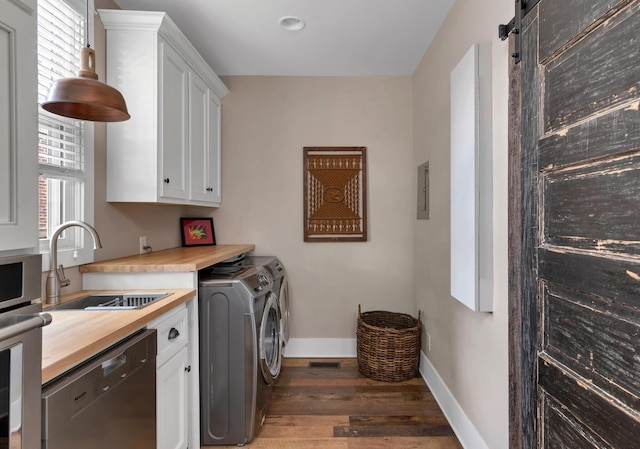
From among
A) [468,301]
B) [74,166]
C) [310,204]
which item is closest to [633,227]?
[468,301]

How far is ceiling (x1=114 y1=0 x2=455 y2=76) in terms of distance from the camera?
2197mm

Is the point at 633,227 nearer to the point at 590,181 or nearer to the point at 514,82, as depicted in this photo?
the point at 590,181

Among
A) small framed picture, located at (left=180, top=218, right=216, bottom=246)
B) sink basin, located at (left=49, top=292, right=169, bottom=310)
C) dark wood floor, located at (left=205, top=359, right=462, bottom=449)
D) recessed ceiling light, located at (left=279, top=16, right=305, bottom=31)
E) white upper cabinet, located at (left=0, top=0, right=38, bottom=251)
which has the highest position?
recessed ceiling light, located at (left=279, top=16, right=305, bottom=31)

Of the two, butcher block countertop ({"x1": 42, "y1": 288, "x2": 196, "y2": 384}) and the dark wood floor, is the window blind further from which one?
the dark wood floor

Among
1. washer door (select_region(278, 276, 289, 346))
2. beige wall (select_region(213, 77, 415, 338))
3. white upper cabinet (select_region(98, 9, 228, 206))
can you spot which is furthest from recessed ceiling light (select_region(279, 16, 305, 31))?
washer door (select_region(278, 276, 289, 346))

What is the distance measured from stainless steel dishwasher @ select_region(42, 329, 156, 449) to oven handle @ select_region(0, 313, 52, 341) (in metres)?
0.30

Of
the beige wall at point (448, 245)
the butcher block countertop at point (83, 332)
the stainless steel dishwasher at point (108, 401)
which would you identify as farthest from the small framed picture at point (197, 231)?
the beige wall at point (448, 245)

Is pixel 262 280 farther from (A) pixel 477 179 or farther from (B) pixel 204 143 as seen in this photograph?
(A) pixel 477 179

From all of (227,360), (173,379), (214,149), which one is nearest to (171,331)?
(173,379)

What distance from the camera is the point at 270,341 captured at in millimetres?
2443

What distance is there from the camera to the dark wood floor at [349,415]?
2.06 m

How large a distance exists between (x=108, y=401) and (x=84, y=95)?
3.56ft

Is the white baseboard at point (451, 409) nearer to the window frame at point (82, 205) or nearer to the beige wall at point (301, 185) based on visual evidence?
the beige wall at point (301, 185)

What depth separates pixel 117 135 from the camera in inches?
79.9
